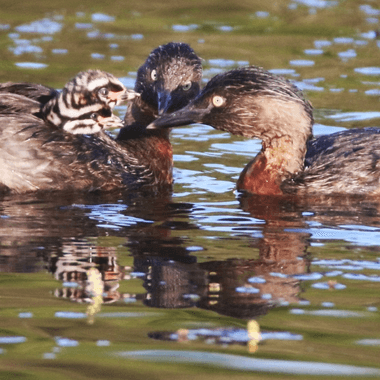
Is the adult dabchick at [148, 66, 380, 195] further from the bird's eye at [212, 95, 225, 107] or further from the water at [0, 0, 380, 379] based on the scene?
the water at [0, 0, 380, 379]

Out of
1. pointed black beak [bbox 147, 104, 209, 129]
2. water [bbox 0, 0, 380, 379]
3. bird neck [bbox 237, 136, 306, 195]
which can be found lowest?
water [bbox 0, 0, 380, 379]

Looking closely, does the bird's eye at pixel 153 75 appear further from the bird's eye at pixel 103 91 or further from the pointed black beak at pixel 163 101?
the bird's eye at pixel 103 91

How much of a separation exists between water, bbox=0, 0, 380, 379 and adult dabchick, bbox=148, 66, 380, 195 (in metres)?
0.22

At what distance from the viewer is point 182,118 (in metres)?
8.79

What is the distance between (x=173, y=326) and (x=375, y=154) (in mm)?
4108

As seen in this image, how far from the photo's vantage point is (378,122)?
11.5m

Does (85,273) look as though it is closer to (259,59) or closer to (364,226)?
(364,226)

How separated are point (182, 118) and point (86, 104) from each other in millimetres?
975

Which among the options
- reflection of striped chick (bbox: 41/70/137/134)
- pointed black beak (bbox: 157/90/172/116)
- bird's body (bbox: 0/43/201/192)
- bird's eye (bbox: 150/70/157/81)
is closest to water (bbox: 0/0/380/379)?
bird's body (bbox: 0/43/201/192)

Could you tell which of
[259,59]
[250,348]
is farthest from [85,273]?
[259,59]

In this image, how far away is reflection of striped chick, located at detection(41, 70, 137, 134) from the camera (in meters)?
8.28

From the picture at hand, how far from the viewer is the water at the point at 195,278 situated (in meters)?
4.72

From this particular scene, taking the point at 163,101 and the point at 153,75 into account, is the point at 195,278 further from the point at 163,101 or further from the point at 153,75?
the point at 153,75

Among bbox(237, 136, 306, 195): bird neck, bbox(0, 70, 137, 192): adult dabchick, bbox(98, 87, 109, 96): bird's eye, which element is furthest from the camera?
bbox(237, 136, 306, 195): bird neck
